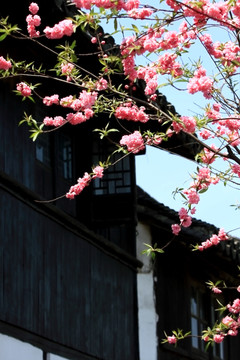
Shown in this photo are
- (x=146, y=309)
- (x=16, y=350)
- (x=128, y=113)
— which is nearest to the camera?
(x=128, y=113)

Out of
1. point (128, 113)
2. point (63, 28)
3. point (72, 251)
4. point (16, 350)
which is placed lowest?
point (16, 350)

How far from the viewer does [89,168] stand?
17297mm

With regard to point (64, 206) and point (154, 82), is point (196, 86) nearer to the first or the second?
point (154, 82)

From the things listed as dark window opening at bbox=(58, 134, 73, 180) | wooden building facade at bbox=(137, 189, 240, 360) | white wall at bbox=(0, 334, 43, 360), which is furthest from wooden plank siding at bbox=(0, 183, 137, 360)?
wooden building facade at bbox=(137, 189, 240, 360)

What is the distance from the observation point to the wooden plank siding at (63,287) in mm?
13555

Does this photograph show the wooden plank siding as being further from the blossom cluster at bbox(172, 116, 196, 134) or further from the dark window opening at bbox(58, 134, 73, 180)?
the blossom cluster at bbox(172, 116, 196, 134)

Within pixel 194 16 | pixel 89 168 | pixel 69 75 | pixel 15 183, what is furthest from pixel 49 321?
pixel 194 16

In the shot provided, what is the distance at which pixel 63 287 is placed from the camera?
1523 cm

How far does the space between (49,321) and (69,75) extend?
5.20m

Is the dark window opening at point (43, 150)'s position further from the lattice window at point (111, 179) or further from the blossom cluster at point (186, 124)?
the blossom cluster at point (186, 124)

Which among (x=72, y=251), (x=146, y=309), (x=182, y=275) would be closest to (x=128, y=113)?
(x=72, y=251)

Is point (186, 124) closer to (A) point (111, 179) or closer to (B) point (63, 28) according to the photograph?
(B) point (63, 28)

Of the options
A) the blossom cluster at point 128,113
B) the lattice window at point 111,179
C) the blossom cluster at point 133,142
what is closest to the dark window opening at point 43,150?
the lattice window at point 111,179

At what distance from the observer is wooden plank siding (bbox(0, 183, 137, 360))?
13.6 meters
